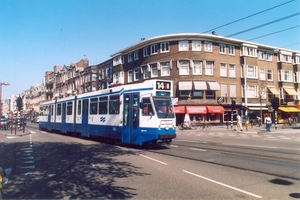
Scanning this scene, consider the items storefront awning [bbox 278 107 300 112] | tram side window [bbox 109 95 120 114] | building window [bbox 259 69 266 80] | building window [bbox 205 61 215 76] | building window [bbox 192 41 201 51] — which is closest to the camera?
tram side window [bbox 109 95 120 114]

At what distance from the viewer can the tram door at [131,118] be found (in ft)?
41.0

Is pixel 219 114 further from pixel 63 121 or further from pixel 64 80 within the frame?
pixel 64 80

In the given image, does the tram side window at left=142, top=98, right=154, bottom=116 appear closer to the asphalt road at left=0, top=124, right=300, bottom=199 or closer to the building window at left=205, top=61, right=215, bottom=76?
the asphalt road at left=0, top=124, right=300, bottom=199

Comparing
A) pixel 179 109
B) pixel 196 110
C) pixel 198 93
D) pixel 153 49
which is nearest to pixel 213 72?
pixel 198 93

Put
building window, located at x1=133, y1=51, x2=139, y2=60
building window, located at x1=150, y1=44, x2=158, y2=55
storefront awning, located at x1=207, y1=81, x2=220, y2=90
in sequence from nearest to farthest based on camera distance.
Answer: storefront awning, located at x1=207, y1=81, x2=220, y2=90, building window, located at x1=150, y1=44, x2=158, y2=55, building window, located at x1=133, y1=51, x2=139, y2=60

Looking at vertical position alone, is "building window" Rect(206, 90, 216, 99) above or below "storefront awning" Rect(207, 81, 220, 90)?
below

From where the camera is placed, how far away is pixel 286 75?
45.3 metres

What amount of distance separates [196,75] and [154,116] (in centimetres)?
2530

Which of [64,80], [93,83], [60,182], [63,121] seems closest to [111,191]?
[60,182]

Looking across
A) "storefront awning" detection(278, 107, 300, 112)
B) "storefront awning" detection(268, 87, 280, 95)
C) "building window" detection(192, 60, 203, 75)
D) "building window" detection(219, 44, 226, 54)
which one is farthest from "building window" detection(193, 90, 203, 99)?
"storefront awning" detection(278, 107, 300, 112)

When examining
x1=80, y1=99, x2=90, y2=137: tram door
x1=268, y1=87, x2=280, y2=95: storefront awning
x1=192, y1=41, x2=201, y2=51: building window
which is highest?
x1=192, y1=41, x2=201, y2=51: building window

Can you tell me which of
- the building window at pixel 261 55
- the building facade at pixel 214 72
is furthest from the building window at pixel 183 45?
the building window at pixel 261 55

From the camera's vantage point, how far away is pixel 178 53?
36312mm

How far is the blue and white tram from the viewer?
1211 centimetres
